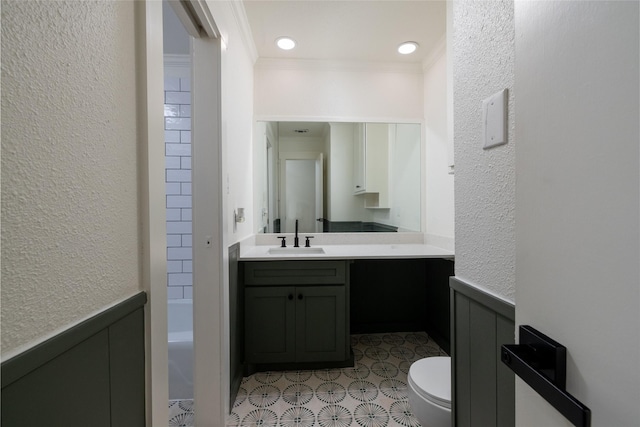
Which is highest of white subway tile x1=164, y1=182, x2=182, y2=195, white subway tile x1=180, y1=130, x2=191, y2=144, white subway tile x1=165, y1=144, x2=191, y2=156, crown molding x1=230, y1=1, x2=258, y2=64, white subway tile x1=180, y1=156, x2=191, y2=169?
crown molding x1=230, y1=1, x2=258, y2=64

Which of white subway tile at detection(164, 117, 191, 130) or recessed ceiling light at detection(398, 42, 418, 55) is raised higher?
recessed ceiling light at detection(398, 42, 418, 55)

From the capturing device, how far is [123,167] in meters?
0.57

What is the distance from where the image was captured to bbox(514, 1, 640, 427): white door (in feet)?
0.92

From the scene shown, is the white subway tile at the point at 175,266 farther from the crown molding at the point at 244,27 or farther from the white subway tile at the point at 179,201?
the crown molding at the point at 244,27

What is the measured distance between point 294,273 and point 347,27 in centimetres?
173

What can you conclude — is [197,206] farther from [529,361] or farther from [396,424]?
[396,424]

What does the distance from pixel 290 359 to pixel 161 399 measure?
3.99ft

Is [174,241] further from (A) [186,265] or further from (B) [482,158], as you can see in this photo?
(B) [482,158]

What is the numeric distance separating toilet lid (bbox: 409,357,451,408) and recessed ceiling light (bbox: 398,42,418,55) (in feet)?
7.05

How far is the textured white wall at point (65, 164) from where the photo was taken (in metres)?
0.36

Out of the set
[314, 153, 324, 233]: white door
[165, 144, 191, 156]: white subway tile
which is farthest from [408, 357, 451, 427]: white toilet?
[165, 144, 191, 156]: white subway tile

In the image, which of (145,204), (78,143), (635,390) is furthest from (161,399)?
(635,390)

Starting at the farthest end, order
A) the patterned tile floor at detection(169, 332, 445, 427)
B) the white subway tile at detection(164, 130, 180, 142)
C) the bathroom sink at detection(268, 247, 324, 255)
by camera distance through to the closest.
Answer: the white subway tile at detection(164, 130, 180, 142) → the bathroom sink at detection(268, 247, 324, 255) → the patterned tile floor at detection(169, 332, 445, 427)

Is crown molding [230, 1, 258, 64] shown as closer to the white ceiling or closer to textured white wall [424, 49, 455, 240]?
the white ceiling
